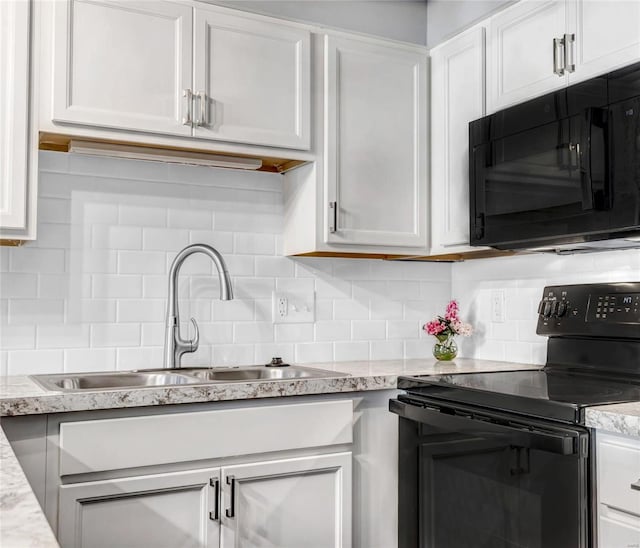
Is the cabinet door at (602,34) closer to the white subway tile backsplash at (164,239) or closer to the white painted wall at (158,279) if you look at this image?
the white painted wall at (158,279)

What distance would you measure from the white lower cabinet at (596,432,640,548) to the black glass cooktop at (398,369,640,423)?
0.31 ft

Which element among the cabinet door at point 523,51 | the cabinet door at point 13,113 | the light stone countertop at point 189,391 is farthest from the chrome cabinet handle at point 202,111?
the cabinet door at point 523,51

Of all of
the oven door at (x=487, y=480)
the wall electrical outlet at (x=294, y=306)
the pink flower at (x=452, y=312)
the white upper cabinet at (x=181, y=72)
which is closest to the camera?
the oven door at (x=487, y=480)

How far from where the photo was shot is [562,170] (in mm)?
2080

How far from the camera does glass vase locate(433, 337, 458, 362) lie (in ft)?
9.10

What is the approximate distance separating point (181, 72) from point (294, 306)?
97 cm

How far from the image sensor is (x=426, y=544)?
83.4 inches

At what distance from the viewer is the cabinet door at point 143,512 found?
5.80 feet

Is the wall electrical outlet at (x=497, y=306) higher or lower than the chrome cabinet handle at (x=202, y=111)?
lower

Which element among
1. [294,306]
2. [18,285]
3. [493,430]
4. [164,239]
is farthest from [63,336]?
[493,430]

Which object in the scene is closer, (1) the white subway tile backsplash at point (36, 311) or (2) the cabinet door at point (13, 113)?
(2) the cabinet door at point (13, 113)

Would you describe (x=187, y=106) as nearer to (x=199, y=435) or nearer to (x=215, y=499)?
(x=199, y=435)

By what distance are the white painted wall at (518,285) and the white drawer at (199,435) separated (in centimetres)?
89

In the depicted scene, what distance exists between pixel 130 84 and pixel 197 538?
4.50 feet
